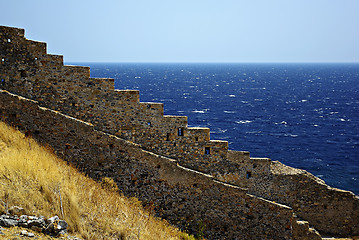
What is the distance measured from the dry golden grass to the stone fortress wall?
2.91m

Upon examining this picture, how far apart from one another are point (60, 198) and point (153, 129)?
712 cm

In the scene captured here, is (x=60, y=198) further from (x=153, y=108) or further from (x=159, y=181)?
(x=153, y=108)

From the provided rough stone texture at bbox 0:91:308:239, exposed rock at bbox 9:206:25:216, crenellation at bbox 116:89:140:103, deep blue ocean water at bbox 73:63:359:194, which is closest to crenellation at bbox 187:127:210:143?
rough stone texture at bbox 0:91:308:239

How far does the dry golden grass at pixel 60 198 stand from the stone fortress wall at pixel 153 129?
114 inches

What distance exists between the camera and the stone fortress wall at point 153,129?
15.4 meters

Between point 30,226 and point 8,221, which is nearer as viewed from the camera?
point 8,221

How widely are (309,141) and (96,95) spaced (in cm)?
4034

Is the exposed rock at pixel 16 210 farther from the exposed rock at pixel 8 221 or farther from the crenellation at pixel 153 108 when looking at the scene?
the crenellation at pixel 153 108

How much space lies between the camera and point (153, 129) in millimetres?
16625

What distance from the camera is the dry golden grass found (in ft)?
32.5

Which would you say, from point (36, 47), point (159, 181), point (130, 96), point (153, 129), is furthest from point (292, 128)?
point (36, 47)

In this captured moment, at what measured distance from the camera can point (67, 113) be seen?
52.2 feet

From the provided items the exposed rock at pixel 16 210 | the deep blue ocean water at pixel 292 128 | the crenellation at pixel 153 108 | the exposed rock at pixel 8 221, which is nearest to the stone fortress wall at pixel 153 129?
the crenellation at pixel 153 108

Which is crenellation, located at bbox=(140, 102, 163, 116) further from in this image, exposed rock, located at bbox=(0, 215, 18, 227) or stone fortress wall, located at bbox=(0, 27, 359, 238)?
exposed rock, located at bbox=(0, 215, 18, 227)
